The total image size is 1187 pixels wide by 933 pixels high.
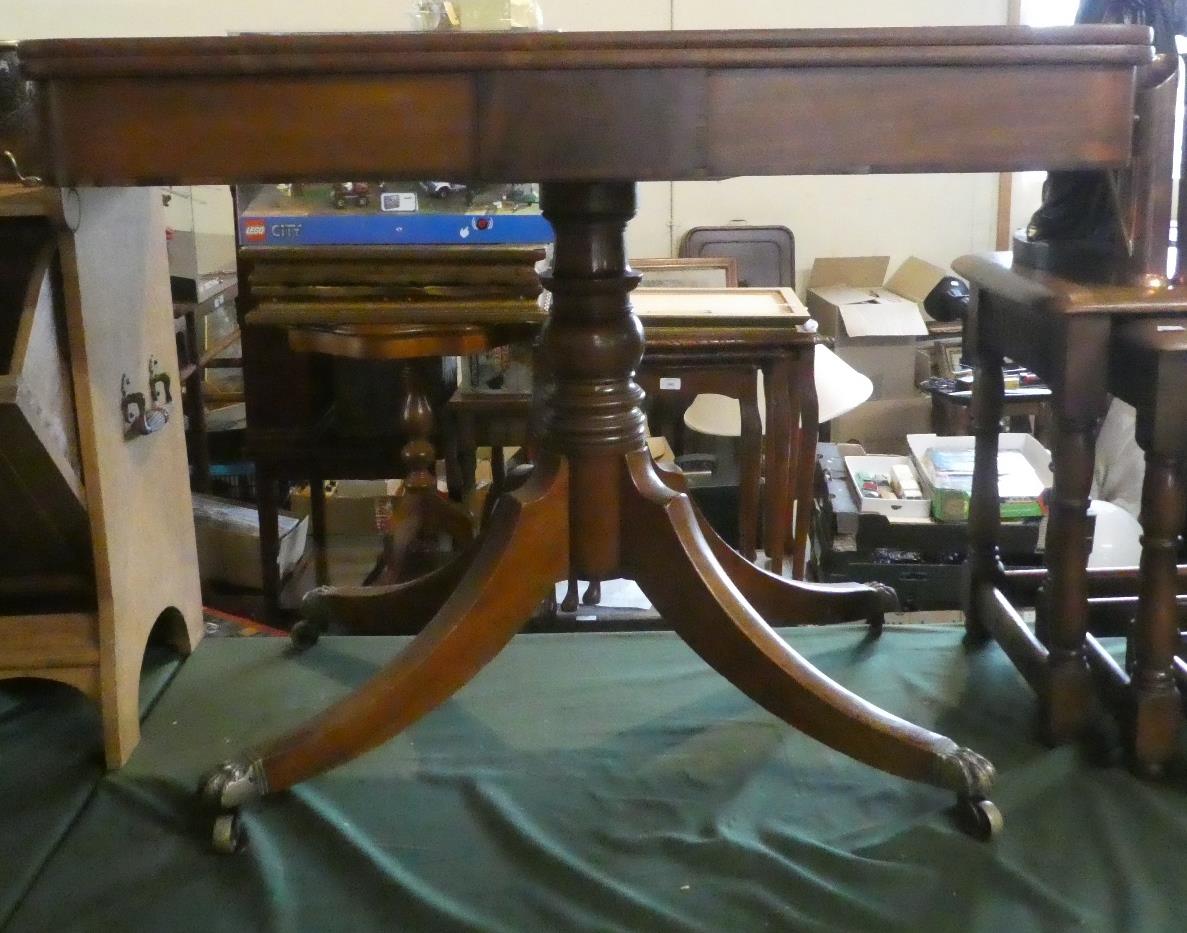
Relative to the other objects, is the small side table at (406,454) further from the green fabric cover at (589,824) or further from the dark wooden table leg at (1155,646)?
the dark wooden table leg at (1155,646)

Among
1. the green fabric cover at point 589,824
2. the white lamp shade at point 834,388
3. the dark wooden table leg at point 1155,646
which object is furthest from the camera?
the white lamp shade at point 834,388

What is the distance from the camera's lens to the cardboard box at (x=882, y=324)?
118 inches

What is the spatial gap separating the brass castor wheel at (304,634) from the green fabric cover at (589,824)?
0.31ft

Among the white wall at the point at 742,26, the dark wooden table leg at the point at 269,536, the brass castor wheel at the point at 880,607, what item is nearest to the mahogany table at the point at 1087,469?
the brass castor wheel at the point at 880,607

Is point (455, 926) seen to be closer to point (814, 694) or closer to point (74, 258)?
point (814, 694)

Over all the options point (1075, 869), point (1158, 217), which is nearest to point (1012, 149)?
point (1158, 217)

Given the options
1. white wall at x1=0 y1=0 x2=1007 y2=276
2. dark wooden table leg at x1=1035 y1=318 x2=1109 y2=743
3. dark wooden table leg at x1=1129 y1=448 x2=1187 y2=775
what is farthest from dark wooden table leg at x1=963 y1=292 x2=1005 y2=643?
white wall at x1=0 y1=0 x2=1007 y2=276

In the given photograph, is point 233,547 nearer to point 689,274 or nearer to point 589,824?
point 689,274

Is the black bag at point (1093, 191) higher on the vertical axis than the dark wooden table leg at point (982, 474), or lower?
higher

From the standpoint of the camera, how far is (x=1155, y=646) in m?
1.10

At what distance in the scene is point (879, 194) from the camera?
10.8 feet

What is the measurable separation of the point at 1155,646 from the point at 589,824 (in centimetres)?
58

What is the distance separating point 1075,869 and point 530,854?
1.57 feet

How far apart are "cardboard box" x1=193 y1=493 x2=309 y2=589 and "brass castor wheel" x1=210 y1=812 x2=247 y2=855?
1.30 meters
